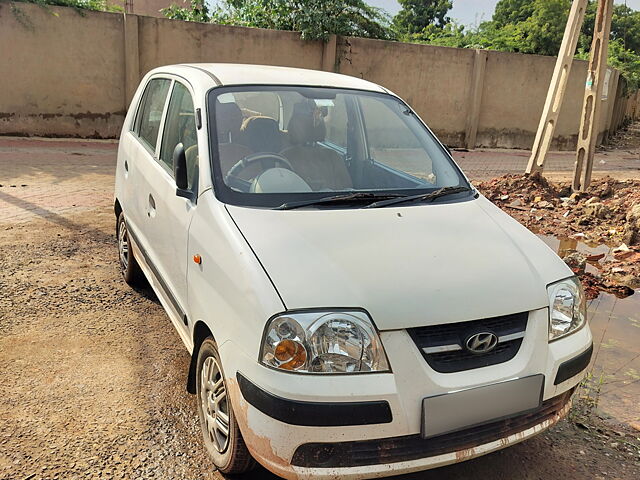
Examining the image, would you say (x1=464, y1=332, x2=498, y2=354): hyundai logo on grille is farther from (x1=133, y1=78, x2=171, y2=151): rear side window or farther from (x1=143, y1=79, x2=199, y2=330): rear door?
(x1=133, y1=78, x2=171, y2=151): rear side window

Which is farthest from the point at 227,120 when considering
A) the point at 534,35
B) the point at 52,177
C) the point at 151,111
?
the point at 534,35

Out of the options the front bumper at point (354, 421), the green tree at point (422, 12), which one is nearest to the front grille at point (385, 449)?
the front bumper at point (354, 421)

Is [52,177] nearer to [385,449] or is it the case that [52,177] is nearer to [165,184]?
[165,184]

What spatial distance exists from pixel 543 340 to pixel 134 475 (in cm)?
181

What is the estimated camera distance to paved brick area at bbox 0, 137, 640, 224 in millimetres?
6762

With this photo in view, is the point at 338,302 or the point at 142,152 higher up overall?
the point at 142,152

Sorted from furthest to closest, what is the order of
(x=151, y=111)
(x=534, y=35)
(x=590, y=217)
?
(x=534, y=35) → (x=590, y=217) → (x=151, y=111)

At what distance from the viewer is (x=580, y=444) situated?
290 cm

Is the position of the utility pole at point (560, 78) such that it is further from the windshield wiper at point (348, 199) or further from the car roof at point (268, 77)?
the windshield wiper at point (348, 199)

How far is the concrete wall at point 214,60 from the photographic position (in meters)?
11.6

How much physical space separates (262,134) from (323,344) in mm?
1507

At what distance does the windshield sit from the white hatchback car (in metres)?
0.01

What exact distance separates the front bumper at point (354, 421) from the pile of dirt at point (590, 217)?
3462mm

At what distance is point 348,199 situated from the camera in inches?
112
